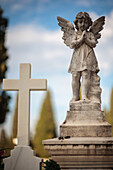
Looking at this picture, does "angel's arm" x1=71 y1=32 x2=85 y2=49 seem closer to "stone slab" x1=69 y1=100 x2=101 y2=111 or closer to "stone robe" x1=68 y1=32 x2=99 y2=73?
"stone robe" x1=68 y1=32 x2=99 y2=73

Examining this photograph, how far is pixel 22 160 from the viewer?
4.79 meters

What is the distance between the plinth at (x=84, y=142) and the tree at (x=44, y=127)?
565 inches

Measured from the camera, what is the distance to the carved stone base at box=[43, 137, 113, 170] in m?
3.65

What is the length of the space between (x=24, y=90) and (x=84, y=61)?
161 cm

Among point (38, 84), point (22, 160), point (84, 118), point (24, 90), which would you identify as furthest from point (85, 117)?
point (22, 160)

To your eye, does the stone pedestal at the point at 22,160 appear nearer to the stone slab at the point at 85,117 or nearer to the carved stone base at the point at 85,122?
the carved stone base at the point at 85,122

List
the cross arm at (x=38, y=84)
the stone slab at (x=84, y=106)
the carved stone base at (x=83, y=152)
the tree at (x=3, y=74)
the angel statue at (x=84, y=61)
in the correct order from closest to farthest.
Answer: the carved stone base at (x=83, y=152), the stone slab at (x=84, y=106), the angel statue at (x=84, y=61), the cross arm at (x=38, y=84), the tree at (x=3, y=74)

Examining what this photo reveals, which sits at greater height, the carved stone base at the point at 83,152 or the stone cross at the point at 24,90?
the stone cross at the point at 24,90

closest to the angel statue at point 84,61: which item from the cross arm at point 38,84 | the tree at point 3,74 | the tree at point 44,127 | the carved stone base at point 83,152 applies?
the cross arm at point 38,84

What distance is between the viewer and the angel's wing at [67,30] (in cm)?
515

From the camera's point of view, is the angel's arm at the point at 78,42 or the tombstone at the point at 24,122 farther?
the angel's arm at the point at 78,42

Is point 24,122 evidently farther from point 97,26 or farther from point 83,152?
point 97,26

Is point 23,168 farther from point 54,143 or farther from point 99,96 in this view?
point 99,96

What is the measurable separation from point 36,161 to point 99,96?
2055mm
